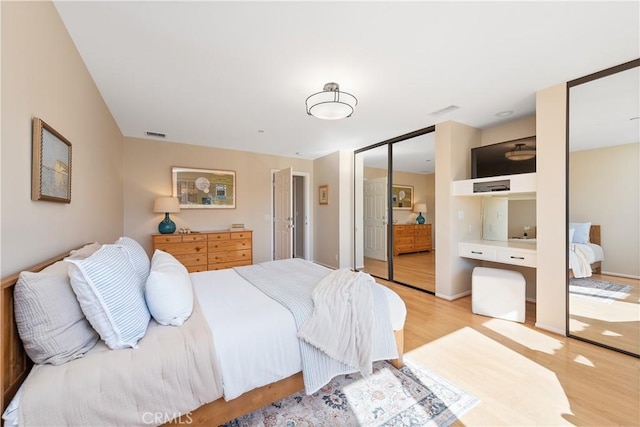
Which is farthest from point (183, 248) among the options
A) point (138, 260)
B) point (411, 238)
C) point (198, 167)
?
point (411, 238)

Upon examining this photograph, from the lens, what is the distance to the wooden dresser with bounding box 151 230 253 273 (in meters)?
4.02

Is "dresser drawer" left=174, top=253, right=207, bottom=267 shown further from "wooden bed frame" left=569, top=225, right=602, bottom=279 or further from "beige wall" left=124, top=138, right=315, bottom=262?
"wooden bed frame" left=569, top=225, right=602, bottom=279

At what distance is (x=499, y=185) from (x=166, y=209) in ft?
15.2

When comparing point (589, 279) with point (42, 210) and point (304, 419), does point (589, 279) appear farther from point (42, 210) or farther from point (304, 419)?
point (42, 210)

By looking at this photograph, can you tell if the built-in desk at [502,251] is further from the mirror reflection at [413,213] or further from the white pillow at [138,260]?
the white pillow at [138,260]

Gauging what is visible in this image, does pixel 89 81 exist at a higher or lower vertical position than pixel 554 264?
higher

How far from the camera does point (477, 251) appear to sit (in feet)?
11.0

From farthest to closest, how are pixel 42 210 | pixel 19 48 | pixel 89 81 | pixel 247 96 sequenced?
pixel 247 96 → pixel 89 81 → pixel 42 210 → pixel 19 48

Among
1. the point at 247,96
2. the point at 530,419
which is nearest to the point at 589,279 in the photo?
the point at 530,419

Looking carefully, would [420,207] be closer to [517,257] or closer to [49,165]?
[517,257]

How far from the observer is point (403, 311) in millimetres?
1984

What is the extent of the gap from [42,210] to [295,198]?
5209mm

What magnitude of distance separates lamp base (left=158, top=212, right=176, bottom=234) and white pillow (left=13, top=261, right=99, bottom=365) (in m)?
3.23

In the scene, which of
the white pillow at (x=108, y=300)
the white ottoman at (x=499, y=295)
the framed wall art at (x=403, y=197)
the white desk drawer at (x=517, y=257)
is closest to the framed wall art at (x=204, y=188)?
the white pillow at (x=108, y=300)
